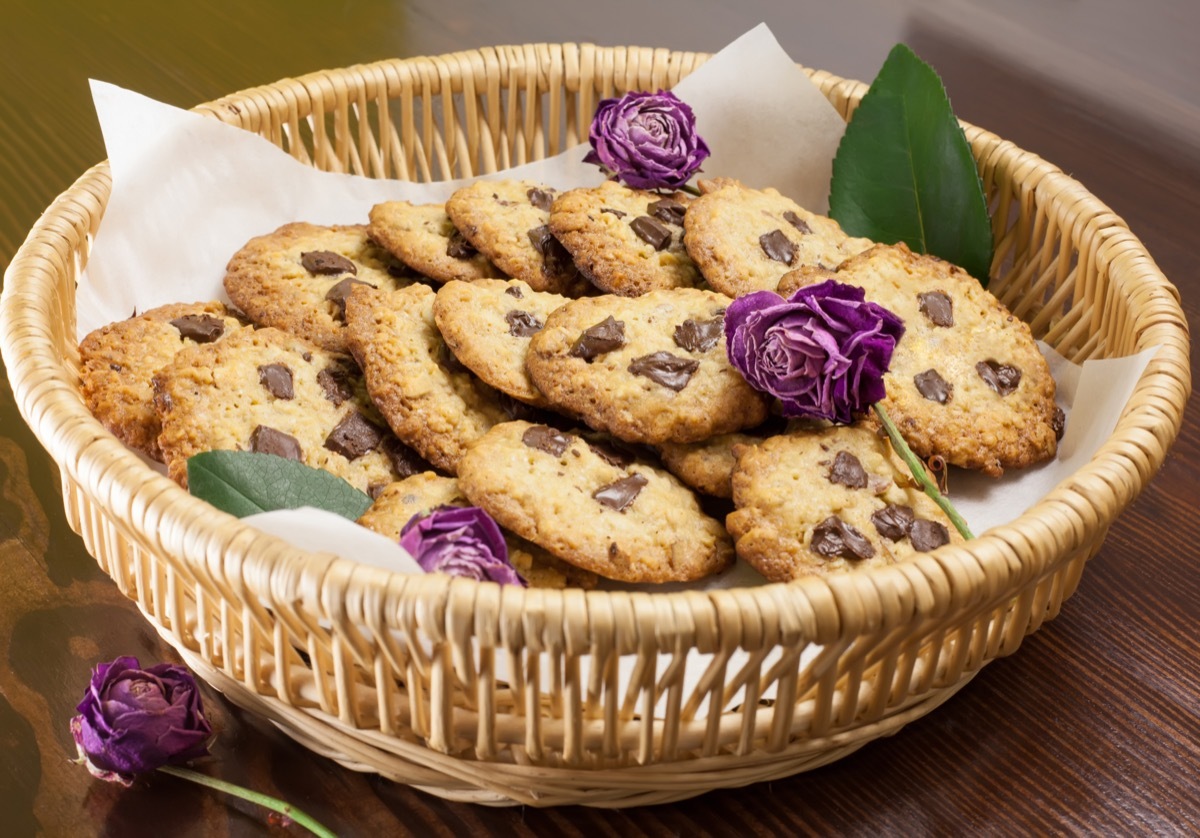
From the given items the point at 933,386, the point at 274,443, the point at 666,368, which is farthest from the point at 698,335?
the point at 274,443

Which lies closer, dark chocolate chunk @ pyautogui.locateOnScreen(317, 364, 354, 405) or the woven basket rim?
the woven basket rim

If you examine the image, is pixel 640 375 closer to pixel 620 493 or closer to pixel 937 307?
pixel 620 493

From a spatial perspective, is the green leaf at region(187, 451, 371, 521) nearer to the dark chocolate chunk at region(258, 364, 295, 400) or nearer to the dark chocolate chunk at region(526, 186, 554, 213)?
the dark chocolate chunk at region(258, 364, 295, 400)

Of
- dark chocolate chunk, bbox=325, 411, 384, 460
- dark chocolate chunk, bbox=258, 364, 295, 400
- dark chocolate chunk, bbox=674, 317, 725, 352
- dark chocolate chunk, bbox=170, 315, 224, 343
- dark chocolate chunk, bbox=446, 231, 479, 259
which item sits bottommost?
dark chocolate chunk, bbox=325, 411, 384, 460

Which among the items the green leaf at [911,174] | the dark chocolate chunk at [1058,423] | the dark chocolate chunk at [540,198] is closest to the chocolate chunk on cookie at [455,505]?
the dark chocolate chunk at [540,198]

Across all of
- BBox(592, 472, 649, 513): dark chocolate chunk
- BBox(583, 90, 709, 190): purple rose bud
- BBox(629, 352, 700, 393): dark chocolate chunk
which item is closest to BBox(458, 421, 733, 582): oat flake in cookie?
BBox(592, 472, 649, 513): dark chocolate chunk

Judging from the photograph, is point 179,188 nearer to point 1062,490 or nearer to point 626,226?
point 626,226

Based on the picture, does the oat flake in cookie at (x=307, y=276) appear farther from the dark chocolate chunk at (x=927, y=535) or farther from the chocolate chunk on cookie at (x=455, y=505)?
the dark chocolate chunk at (x=927, y=535)

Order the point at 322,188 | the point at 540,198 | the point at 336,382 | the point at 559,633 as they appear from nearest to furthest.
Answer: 1. the point at 559,633
2. the point at 336,382
3. the point at 540,198
4. the point at 322,188
